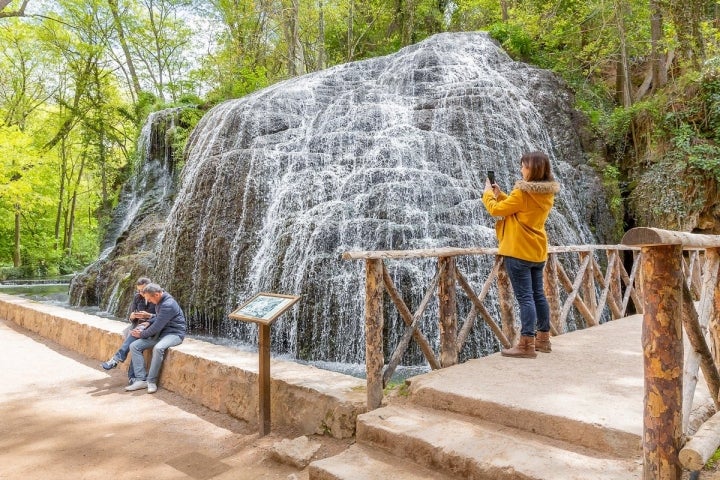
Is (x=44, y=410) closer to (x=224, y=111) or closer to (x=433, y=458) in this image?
(x=433, y=458)

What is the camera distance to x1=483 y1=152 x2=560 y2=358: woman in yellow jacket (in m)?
3.95

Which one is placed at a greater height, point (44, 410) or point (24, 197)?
point (24, 197)

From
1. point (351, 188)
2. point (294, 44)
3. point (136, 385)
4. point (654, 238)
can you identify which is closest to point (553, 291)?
point (654, 238)

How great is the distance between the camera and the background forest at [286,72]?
11.0m

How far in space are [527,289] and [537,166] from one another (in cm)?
105

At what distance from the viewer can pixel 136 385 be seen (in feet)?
17.8

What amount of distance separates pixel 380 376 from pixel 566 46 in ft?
52.5

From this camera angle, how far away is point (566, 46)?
15.9 meters

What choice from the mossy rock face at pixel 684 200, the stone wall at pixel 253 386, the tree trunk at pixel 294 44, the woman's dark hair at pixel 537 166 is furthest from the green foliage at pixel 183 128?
the woman's dark hair at pixel 537 166

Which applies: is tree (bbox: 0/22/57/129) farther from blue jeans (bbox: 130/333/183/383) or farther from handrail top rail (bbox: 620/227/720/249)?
handrail top rail (bbox: 620/227/720/249)

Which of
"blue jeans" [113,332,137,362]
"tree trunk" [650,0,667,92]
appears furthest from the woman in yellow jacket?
"tree trunk" [650,0,667,92]

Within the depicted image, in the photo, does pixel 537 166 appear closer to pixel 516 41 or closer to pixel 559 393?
pixel 559 393

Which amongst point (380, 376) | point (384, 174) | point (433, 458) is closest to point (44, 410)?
point (380, 376)

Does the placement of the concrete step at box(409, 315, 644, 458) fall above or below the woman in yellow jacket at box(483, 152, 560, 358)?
below
